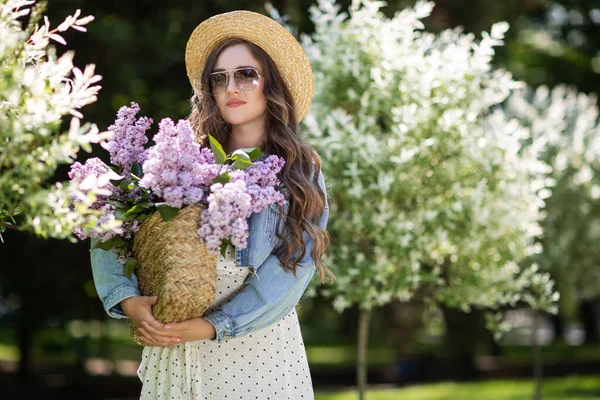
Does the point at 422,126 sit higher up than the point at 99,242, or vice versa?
the point at 422,126

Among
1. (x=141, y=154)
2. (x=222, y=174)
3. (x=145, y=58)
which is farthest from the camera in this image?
(x=145, y=58)

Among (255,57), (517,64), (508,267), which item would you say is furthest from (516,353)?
(255,57)

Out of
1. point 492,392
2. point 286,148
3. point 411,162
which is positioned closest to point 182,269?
point 286,148

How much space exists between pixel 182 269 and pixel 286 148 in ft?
2.30

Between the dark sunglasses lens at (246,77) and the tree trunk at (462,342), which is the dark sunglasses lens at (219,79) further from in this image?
the tree trunk at (462,342)

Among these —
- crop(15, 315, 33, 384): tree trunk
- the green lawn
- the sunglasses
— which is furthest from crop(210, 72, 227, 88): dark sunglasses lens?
crop(15, 315, 33, 384): tree trunk

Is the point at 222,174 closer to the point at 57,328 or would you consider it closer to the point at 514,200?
the point at 514,200

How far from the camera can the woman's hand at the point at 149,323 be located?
2.47 meters

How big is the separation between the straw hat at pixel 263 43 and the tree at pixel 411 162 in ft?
6.53

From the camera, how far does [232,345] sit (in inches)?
107

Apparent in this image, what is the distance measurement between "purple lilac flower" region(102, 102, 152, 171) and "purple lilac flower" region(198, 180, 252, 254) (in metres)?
0.42

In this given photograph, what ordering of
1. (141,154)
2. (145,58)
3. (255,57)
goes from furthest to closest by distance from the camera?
(145,58) < (255,57) < (141,154)

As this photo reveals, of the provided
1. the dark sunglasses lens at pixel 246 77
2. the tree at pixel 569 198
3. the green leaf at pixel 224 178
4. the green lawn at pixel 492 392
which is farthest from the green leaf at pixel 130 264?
the green lawn at pixel 492 392

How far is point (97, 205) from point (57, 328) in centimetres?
840
